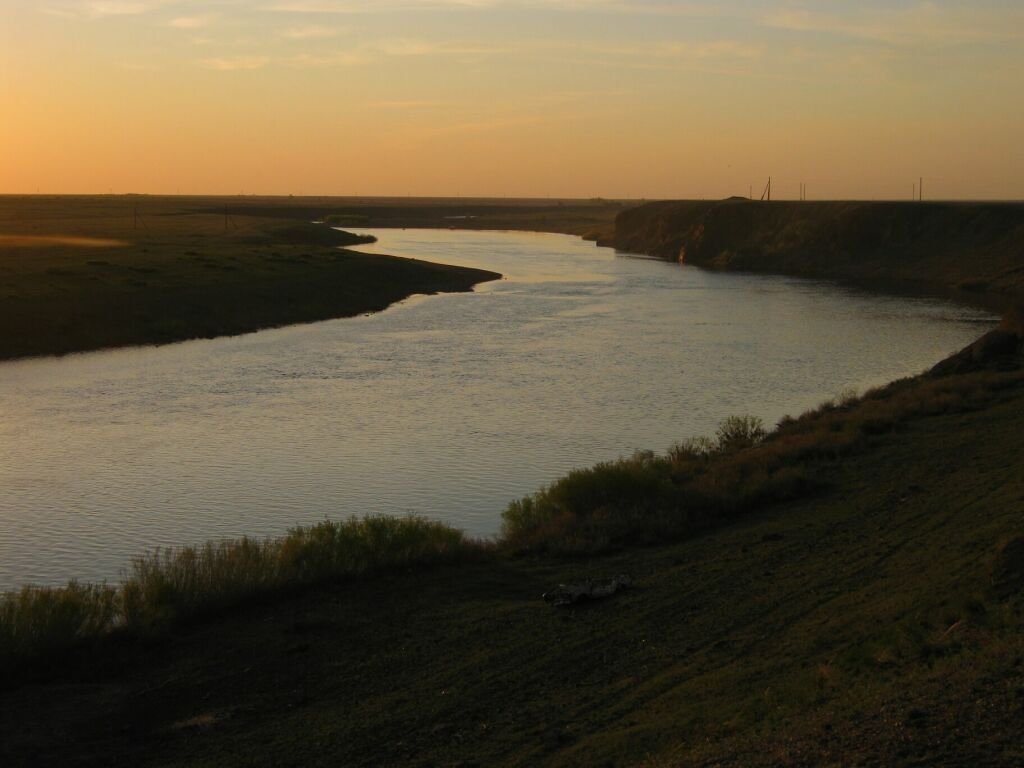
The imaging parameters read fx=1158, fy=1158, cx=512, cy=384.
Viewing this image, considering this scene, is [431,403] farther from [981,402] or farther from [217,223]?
[217,223]

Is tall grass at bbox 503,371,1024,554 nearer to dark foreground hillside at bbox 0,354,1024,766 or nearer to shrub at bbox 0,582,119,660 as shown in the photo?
dark foreground hillside at bbox 0,354,1024,766

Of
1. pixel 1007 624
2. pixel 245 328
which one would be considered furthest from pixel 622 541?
pixel 245 328

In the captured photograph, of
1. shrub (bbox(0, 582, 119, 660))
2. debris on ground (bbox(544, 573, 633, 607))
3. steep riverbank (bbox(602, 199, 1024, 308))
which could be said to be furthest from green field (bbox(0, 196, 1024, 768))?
steep riverbank (bbox(602, 199, 1024, 308))

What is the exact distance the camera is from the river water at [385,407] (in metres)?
20.3

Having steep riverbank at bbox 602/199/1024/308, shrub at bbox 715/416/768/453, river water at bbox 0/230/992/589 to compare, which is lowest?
river water at bbox 0/230/992/589

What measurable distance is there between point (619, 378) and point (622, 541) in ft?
65.2

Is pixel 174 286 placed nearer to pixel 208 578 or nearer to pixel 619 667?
pixel 208 578

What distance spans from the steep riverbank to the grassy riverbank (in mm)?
32531

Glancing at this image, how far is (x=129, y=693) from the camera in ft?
37.8

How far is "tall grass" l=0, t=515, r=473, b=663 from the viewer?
12.5 meters

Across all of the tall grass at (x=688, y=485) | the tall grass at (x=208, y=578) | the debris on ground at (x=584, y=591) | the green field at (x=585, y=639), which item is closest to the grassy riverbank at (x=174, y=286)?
the tall grass at (x=688, y=485)

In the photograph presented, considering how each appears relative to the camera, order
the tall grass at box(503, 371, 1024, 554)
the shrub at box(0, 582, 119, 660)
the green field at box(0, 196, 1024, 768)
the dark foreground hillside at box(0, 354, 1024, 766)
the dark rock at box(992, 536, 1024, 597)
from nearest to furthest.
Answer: the dark foreground hillside at box(0, 354, 1024, 766)
the green field at box(0, 196, 1024, 768)
the dark rock at box(992, 536, 1024, 597)
the shrub at box(0, 582, 119, 660)
the tall grass at box(503, 371, 1024, 554)

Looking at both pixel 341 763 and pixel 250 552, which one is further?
pixel 250 552

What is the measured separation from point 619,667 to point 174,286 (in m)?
48.1
